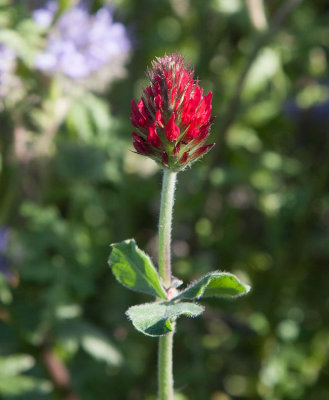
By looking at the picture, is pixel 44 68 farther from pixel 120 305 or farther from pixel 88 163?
pixel 120 305

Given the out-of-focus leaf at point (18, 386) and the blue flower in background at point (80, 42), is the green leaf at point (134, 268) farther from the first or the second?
the blue flower in background at point (80, 42)

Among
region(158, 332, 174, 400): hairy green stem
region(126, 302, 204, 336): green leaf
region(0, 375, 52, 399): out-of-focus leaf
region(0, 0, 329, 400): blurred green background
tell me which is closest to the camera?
region(126, 302, 204, 336): green leaf

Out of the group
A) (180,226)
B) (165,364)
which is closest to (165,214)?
(165,364)

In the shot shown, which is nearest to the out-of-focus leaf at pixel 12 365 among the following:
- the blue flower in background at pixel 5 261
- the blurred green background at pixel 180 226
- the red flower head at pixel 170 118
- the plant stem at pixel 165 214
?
the blurred green background at pixel 180 226

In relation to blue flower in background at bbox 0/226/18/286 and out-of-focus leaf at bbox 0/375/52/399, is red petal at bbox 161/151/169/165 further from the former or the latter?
blue flower in background at bbox 0/226/18/286

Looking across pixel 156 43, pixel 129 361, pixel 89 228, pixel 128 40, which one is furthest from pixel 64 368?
pixel 156 43

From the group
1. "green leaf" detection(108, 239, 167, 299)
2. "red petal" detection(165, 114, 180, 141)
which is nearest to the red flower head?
"red petal" detection(165, 114, 180, 141)
